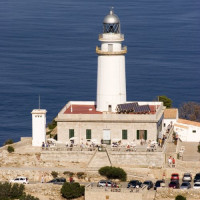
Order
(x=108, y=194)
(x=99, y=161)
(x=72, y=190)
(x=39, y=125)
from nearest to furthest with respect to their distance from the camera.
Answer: (x=108, y=194)
(x=72, y=190)
(x=99, y=161)
(x=39, y=125)

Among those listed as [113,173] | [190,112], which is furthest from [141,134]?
[190,112]

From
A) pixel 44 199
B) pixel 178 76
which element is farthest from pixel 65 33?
pixel 44 199

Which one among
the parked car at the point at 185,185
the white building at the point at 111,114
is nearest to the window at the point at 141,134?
the white building at the point at 111,114

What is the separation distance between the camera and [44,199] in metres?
53.4

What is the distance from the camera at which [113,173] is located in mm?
55875

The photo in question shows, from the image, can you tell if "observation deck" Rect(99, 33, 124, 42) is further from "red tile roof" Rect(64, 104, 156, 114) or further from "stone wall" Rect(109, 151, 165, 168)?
"stone wall" Rect(109, 151, 165, 168)

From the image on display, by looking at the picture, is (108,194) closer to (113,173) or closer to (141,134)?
(113,173)

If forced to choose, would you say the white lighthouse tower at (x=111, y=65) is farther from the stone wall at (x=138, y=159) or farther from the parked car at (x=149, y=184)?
the parked car at (x=149, y=184)

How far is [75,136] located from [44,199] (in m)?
8.36

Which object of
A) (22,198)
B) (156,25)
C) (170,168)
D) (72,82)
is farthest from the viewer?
(156,25)

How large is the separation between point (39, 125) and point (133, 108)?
6.64 meters

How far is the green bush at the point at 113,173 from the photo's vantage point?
55719 millimetres

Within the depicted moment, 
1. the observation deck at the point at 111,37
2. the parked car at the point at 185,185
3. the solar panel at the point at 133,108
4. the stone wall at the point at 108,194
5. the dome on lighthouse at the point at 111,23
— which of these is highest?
the dome on lighthouse at the point at 111,23

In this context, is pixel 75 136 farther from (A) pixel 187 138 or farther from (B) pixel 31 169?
(A) pixel 187 138
